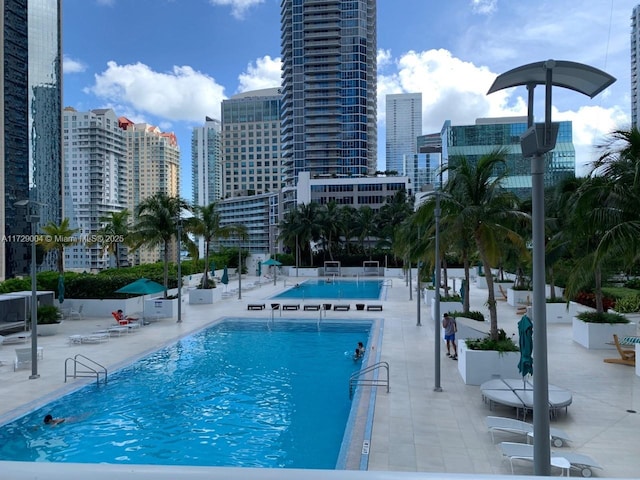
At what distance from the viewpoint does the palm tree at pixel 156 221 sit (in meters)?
28.2

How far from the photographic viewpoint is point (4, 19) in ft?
274

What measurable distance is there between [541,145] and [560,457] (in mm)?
5318

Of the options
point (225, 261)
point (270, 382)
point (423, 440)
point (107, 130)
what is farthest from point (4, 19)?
point (423, 440)

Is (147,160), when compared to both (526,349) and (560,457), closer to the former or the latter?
(526,349)

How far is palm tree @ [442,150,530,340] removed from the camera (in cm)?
1395

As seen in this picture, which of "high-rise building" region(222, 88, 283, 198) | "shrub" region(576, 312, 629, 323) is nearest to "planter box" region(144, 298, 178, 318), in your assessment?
"shrub" region(576, 312, 629, 323)

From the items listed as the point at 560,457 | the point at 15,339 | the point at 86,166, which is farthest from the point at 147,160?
the point at 560,457

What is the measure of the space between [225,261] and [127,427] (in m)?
42.8

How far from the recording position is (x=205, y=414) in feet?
38.3

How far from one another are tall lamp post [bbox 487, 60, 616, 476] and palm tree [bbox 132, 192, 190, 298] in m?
25.4

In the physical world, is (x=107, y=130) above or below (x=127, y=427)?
above

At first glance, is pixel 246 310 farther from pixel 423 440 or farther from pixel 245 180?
pixel 245 180

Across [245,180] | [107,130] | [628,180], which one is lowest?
[628,180]

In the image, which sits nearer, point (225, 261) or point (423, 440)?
point (423, 440)
